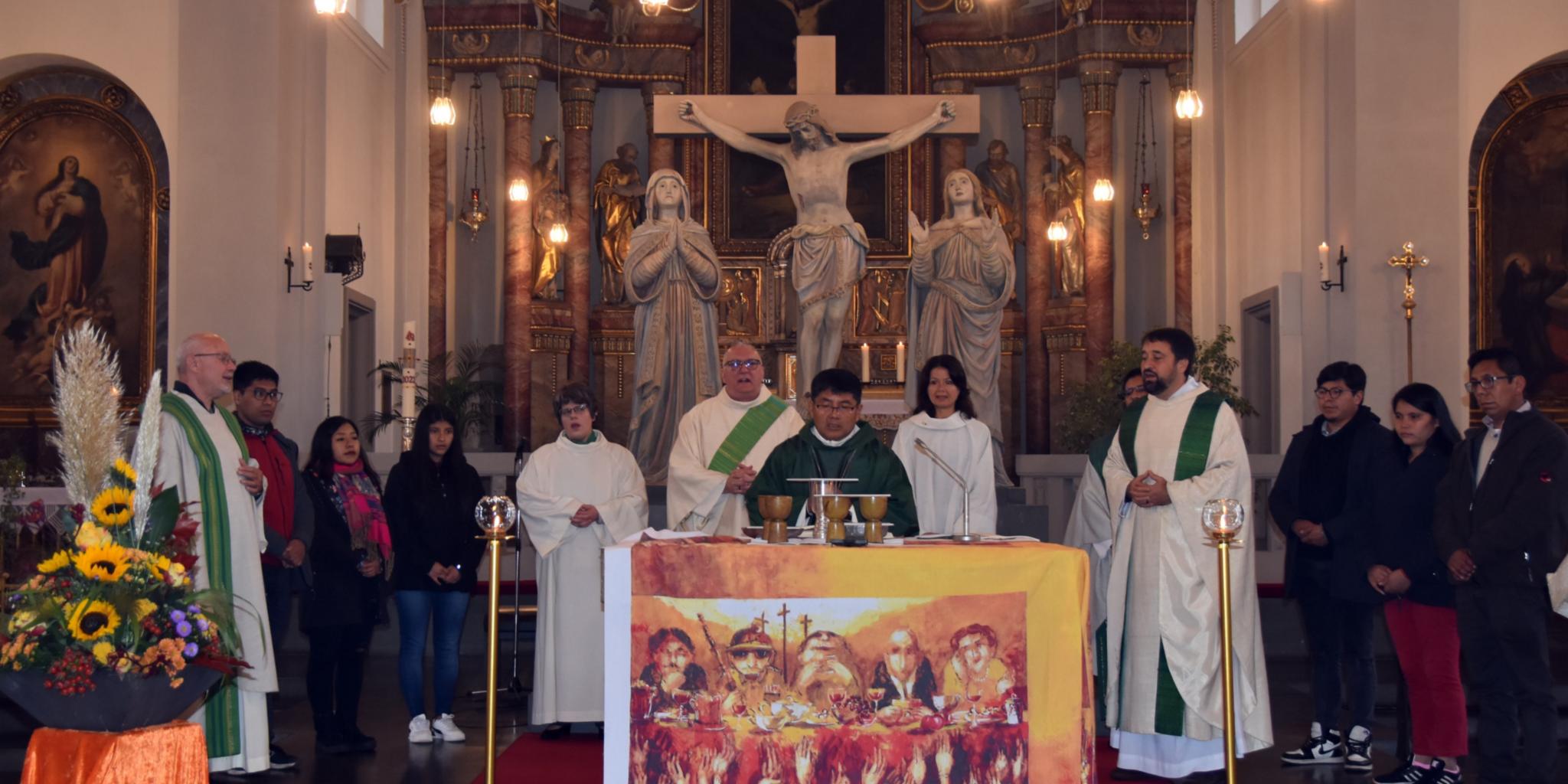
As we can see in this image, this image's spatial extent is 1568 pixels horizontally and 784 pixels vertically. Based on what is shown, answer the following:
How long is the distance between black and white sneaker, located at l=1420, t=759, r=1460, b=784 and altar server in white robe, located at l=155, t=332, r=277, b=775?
467cm

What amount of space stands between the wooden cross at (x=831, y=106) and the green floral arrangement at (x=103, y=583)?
9276 mm

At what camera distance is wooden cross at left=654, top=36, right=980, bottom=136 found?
13156mm

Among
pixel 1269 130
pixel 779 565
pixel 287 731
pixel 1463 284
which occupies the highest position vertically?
pixel 1269 130

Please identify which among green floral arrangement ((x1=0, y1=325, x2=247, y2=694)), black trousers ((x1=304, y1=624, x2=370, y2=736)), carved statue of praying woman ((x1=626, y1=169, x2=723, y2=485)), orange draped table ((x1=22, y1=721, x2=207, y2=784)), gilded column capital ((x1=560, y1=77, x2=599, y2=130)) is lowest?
black trousers ((x1=304, y1=624, x2=370, y2=736))

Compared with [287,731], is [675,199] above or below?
above

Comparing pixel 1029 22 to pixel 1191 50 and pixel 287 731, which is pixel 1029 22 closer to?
pixel 1191 50

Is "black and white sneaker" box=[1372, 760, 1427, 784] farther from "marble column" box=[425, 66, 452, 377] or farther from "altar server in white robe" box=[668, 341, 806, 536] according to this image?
"marble column" box=[425, 66, 452, 377]

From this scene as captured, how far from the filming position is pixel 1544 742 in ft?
19.5

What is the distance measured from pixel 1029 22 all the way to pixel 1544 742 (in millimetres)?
12476

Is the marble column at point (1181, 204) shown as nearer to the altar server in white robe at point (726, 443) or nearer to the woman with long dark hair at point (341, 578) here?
the altar server in white robe at point (726, 443)

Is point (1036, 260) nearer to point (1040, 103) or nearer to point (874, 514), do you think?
point (1040, 103)

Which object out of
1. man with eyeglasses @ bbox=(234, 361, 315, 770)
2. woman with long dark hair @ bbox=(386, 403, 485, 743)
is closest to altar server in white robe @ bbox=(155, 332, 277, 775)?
man with eyeglasses @ bbox=(234, 361, 315, 770)

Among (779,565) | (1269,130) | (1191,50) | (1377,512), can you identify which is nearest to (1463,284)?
(1269,130)

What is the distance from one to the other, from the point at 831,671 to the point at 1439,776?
286 centimetres
